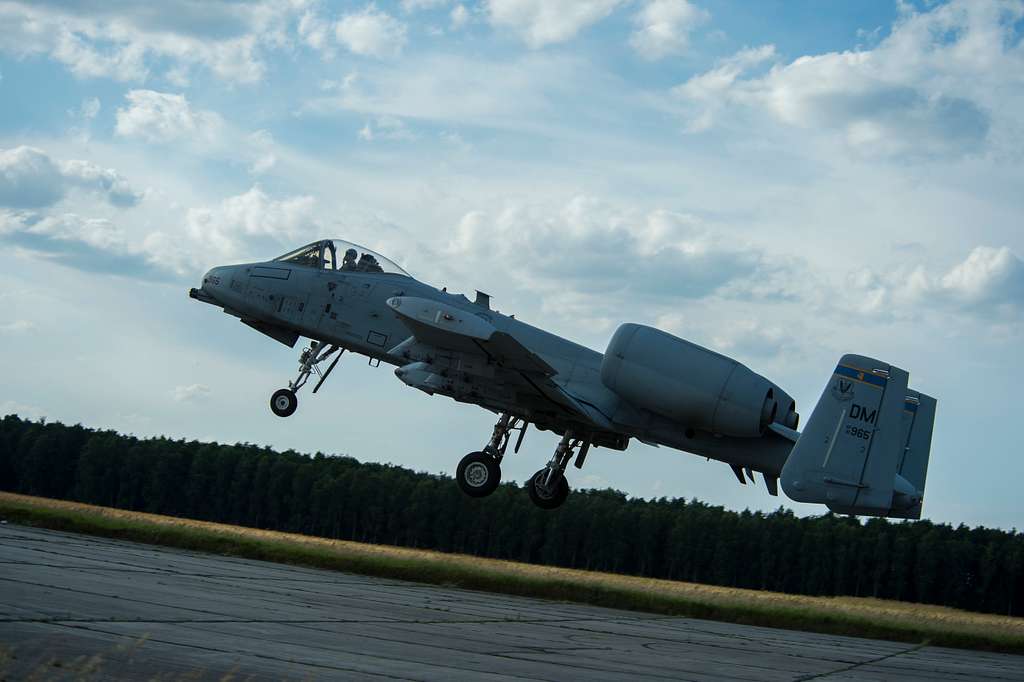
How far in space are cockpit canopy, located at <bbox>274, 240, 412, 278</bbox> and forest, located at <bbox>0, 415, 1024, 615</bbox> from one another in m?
62.8

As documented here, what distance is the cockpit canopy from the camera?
2266cm

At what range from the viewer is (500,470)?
21.6 m

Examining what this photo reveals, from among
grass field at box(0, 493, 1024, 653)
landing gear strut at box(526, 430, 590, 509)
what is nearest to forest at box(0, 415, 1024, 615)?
grass field at box(0, 493, 1024, 653)

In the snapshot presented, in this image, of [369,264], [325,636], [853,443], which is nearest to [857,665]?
[853,443]

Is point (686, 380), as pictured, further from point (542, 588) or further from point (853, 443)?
point (542, 588)

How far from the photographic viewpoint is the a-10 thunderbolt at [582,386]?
17609 millimetres

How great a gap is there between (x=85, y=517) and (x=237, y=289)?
766cm

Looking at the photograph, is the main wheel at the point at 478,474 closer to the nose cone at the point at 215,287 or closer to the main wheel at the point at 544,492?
the main wheel at the point at 544,492

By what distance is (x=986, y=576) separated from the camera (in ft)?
243

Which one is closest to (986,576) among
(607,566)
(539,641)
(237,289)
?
(607,566)

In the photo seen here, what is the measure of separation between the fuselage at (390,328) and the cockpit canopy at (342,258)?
151mm

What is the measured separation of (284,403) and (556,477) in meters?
6.02

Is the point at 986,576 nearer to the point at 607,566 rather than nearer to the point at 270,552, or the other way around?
the point at 607,566

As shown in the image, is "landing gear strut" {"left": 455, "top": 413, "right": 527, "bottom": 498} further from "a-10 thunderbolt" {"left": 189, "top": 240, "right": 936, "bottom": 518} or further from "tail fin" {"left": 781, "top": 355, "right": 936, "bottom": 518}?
"tail fin" {"left": 781, "top": 355, "right": 936, "bottom": 518}
